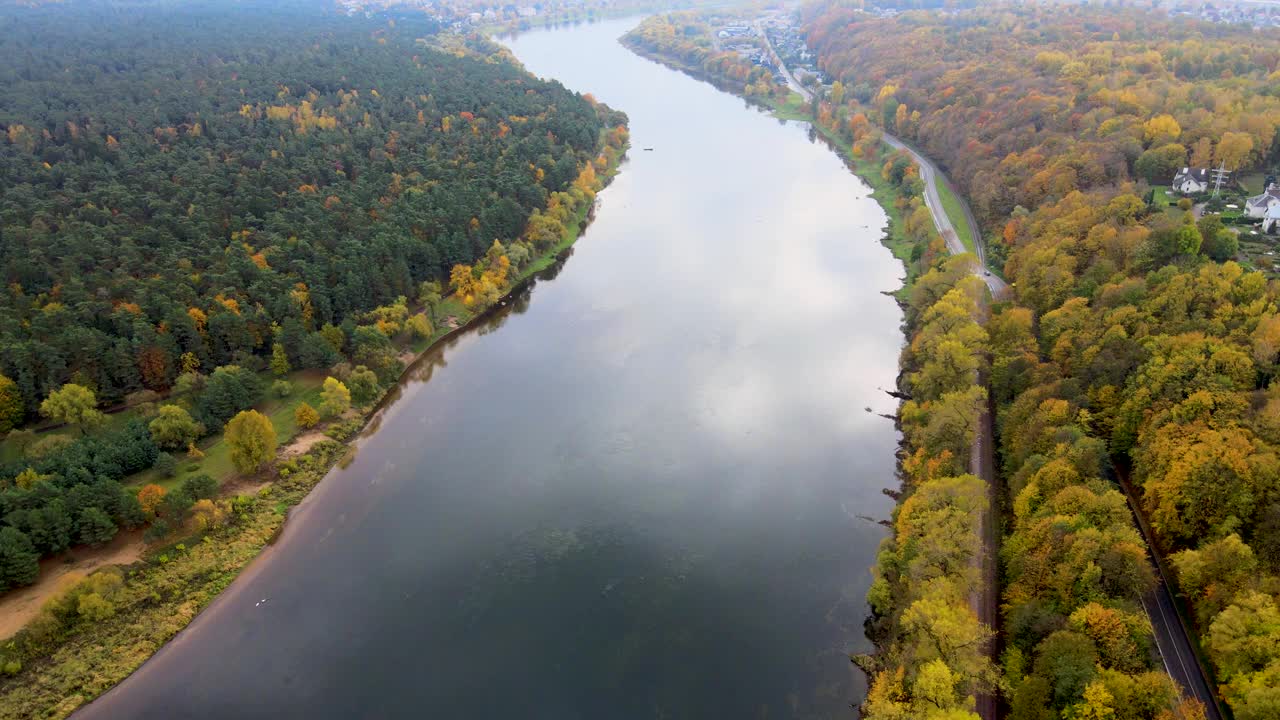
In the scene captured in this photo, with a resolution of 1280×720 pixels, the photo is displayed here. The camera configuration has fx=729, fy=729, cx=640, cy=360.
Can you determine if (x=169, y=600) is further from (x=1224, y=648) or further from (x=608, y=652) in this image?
(x=1224, y=648)

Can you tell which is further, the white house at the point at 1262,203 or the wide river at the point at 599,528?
the white house at the point at 1262,203

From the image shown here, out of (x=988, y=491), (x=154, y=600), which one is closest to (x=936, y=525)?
(x=988, y=491)

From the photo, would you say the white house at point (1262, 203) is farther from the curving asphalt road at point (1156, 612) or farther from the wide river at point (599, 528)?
the curving asphalt road at point (1156, 612)

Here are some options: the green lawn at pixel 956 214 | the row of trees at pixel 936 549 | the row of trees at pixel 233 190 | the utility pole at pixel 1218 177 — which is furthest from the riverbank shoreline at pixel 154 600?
the utility pole at pixel 1218 177

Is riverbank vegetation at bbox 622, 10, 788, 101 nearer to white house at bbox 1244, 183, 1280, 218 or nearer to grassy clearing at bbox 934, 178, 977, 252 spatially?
grassy clearing at bbox 934, 178, 977, 252

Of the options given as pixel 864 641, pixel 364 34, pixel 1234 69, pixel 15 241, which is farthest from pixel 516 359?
pixel 364 34

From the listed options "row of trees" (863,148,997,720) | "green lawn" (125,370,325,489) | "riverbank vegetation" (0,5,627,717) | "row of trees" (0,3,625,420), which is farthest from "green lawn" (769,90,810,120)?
"green lawn" (125,370,325,489)
